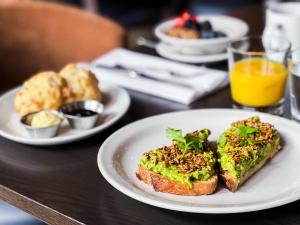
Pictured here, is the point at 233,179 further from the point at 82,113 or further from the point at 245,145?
the point at 82,113

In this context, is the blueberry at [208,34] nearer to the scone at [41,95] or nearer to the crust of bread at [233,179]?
the scone at [41,95]

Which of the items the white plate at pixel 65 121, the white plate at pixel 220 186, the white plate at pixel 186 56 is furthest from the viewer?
the white plate at pixel 186 56

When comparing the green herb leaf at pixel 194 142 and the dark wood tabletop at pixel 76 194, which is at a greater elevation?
the green herb leaf at pixel 194 142

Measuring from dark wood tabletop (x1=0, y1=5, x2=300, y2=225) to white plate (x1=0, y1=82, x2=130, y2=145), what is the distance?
0.02 metres

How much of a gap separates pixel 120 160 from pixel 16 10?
1.11 metres

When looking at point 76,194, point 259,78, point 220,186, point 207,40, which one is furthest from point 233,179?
point 207,40

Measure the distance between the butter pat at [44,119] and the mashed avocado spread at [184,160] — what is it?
25 centimetres

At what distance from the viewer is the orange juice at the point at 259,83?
1.08 meters

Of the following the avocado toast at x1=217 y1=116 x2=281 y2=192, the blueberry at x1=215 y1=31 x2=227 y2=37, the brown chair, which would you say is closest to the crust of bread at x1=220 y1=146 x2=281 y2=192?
the avocado toast at x1=217 y1=116 x2=281 y2=192

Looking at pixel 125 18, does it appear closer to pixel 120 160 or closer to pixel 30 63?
pixel 30 63

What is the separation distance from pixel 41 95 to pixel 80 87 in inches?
3.4

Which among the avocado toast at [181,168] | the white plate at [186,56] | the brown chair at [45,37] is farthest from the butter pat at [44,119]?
the brown chair at [45,37]

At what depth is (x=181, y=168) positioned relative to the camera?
2.64ft

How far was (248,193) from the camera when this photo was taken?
0.80m
